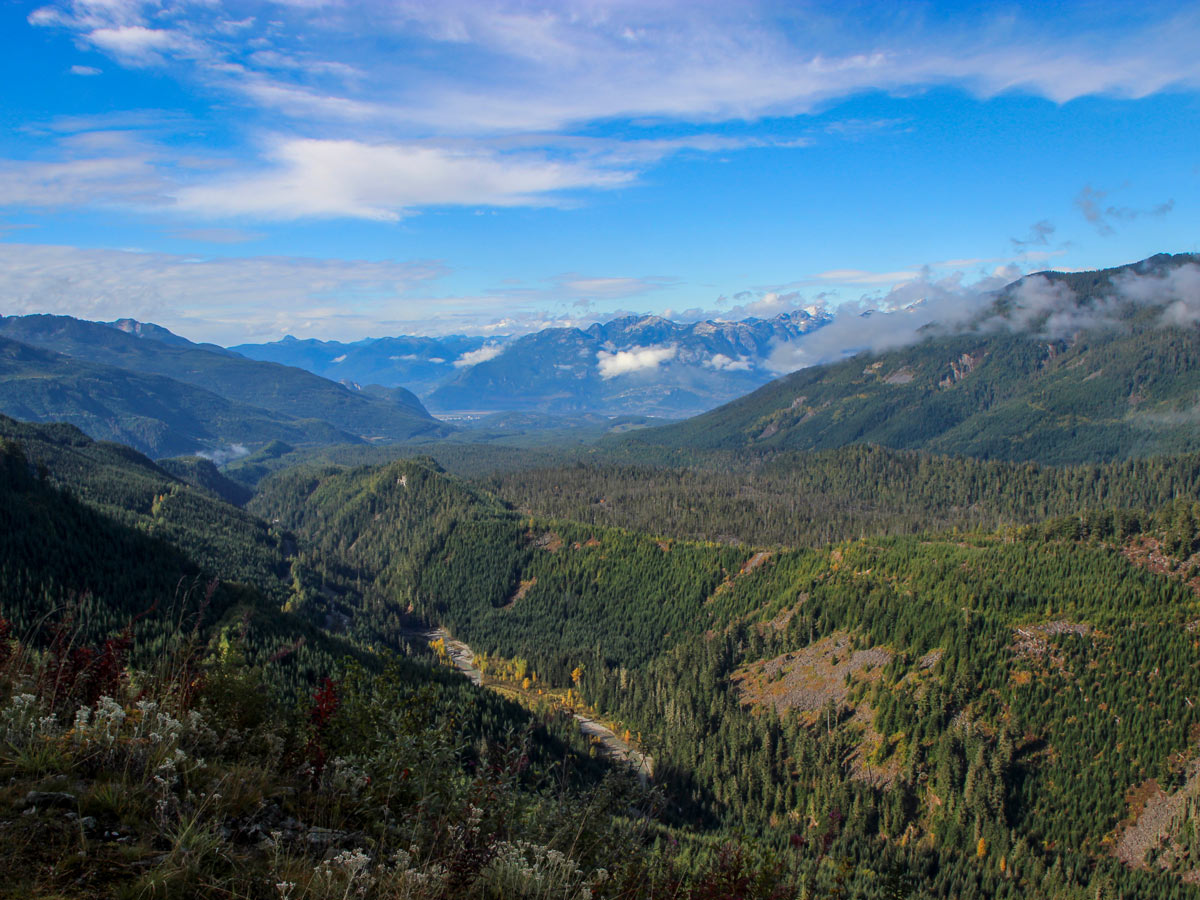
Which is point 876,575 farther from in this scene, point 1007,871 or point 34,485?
point 34,485

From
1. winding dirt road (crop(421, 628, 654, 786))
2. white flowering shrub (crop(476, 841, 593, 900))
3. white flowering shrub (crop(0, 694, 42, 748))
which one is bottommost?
winding dirt road (crop(421, 628, 654, 786))

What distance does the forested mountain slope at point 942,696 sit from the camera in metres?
82.8

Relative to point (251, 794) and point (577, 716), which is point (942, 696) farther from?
point (251, 794)

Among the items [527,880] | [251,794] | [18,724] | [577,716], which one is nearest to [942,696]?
[577,716]

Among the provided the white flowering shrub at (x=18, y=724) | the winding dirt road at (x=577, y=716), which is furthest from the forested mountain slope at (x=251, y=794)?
the winding dirt road at (x=577, y=716)

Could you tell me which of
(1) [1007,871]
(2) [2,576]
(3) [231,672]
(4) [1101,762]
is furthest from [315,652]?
(4) [1101,762]

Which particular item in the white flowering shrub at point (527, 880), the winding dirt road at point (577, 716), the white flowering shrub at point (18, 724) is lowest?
the winding dirt road at point (577, 716)

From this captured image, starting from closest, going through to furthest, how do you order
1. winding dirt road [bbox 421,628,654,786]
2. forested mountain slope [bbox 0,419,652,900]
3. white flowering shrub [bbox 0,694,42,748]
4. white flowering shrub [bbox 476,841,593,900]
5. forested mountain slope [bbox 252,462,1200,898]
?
forested mountain slope [bbox 0,419,652,900] < white flowering shrub [bbox 476,841,593,900] < white flowering shrub [bbox 0,694,42,748] < forested mountain slope [bbox 252,462,1200,898] < winding dirt road [bbox 421,628,654,786]

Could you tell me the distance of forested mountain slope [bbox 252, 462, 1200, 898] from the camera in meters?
82.8

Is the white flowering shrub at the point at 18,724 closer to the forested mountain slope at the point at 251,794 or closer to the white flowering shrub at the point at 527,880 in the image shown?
the forested mountain slope at the point at 251,794

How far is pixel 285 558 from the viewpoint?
193 m

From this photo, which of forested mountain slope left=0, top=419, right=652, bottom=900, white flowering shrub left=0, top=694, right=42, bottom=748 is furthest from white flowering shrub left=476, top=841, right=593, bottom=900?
white flowering shrub left=0, top=694, right=42, bottom=748

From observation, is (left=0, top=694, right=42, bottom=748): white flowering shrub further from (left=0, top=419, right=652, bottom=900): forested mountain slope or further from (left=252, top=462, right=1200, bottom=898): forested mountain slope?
(left=252, top=462, right=1200, bottom=898): forested mountain slope

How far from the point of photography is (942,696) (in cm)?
10094
